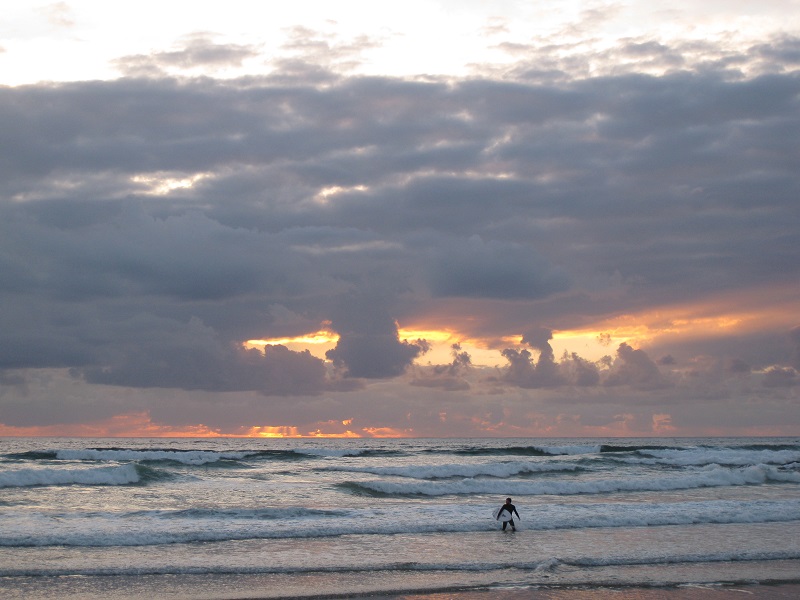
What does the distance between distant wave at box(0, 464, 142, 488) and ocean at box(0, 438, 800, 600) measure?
0.30 feet

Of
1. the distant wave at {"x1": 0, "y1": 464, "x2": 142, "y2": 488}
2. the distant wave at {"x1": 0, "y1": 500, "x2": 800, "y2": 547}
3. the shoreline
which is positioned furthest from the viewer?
the distant wave at {"x1": 0, "y1": 464, "x2": 142, "y2": 488}

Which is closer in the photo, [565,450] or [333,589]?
[333,589]

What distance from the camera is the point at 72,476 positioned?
36531 mm

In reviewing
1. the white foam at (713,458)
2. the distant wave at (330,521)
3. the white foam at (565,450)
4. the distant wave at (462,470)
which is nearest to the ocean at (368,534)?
the distant wave at (330,521)

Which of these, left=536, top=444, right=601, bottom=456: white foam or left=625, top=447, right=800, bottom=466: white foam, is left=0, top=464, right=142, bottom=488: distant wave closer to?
left=625, top=447, right=800, bottom=466: white foam

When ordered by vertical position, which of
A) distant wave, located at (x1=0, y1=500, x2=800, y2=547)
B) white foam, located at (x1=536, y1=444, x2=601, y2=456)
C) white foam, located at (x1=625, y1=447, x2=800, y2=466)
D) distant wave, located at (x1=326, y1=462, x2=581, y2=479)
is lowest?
white foam, located at (x1=536, y1=444, x2=601, y2=456)

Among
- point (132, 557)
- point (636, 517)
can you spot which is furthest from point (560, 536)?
point (132, 557)

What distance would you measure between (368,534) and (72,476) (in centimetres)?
1966

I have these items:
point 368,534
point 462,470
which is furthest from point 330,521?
point 462,470

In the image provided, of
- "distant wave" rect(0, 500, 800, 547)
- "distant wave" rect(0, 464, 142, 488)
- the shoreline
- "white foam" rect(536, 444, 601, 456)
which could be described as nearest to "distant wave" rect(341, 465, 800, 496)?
"distant wave" rect(0, 500, 800, 547)

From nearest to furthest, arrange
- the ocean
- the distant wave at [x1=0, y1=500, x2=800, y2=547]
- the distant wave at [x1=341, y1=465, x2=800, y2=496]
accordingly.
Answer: the ocean < the distant wave at [x1=0, y1=500, x2=800, y2=547] < the distant wave at [x1=341, y1=465, x2=800, y2=496]

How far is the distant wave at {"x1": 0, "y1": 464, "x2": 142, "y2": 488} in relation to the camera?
116 ft

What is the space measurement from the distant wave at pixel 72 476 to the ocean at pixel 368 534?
92mm

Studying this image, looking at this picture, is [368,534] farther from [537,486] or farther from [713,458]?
[713,458]
